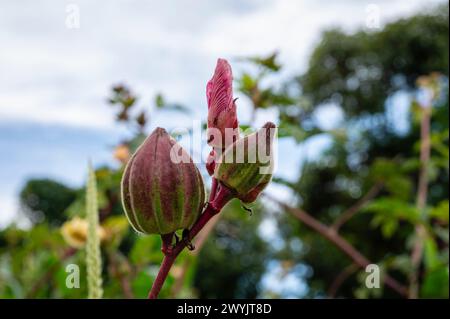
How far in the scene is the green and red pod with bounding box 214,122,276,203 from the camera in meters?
0.27

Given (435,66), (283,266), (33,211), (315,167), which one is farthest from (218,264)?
(283,266)

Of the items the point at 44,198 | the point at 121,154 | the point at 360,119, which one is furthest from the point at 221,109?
the point at 44,198

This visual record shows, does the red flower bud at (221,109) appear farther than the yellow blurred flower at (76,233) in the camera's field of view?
No

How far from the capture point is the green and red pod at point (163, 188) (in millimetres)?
273

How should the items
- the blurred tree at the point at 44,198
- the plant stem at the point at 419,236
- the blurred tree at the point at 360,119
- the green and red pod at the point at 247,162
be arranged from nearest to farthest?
1. the green and red pod at the point at 247,162
2. the plant stem at the point at 419,236
3. the blurred tree at the point at 360,119
4. the blurred tree at the point at 44,198

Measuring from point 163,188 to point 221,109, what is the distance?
52 mm

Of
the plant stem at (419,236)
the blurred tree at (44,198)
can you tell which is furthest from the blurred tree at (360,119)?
the blurred tree at (44,198)

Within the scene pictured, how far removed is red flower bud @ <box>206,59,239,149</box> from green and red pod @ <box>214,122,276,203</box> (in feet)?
0.06

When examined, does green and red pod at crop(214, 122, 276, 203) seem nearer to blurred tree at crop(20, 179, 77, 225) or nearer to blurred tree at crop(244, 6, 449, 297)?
blurred tree at crop(244, 6, 449, 297)

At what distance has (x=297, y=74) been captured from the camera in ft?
38.8

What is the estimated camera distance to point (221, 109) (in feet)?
0.94

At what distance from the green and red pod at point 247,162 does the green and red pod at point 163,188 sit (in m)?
0.02

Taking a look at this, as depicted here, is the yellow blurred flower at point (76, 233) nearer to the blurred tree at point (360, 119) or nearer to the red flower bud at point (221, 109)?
the red flower bud at point (221, 109)

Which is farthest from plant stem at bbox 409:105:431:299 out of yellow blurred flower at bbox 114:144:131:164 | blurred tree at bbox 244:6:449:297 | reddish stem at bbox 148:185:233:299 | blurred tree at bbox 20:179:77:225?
blurred tree at bbox 20:179:77:225
